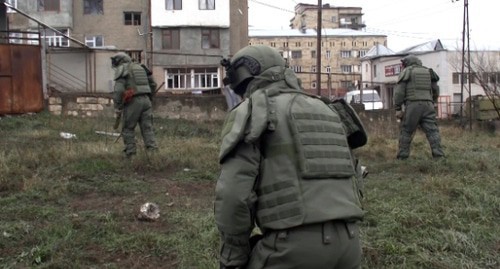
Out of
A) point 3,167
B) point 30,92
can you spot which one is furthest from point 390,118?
point 3,167

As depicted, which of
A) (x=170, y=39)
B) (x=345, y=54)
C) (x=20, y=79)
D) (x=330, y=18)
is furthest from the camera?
(x=330, y=18)

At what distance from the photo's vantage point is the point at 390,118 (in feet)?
69.3

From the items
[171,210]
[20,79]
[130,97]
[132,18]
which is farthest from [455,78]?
[171,210]

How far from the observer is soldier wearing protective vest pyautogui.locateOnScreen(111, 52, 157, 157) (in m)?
9.02

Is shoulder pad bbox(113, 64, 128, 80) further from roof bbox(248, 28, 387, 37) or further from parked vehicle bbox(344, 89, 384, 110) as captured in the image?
roof bbox(248, 28, 387, 37)

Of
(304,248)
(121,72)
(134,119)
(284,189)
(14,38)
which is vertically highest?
(14,38)

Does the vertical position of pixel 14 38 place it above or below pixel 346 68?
below

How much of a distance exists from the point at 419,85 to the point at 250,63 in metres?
7.35

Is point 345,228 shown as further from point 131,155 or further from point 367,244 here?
point 131,155

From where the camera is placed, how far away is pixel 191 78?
38.9 metres

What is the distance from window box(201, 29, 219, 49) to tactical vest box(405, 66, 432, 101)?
101 feet

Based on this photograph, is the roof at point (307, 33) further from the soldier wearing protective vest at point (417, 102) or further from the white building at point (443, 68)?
the soldier wearing protective vest at point (417, 102)

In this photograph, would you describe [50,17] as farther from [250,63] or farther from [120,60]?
[250,63]

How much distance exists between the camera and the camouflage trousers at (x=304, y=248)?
237 centimetres
